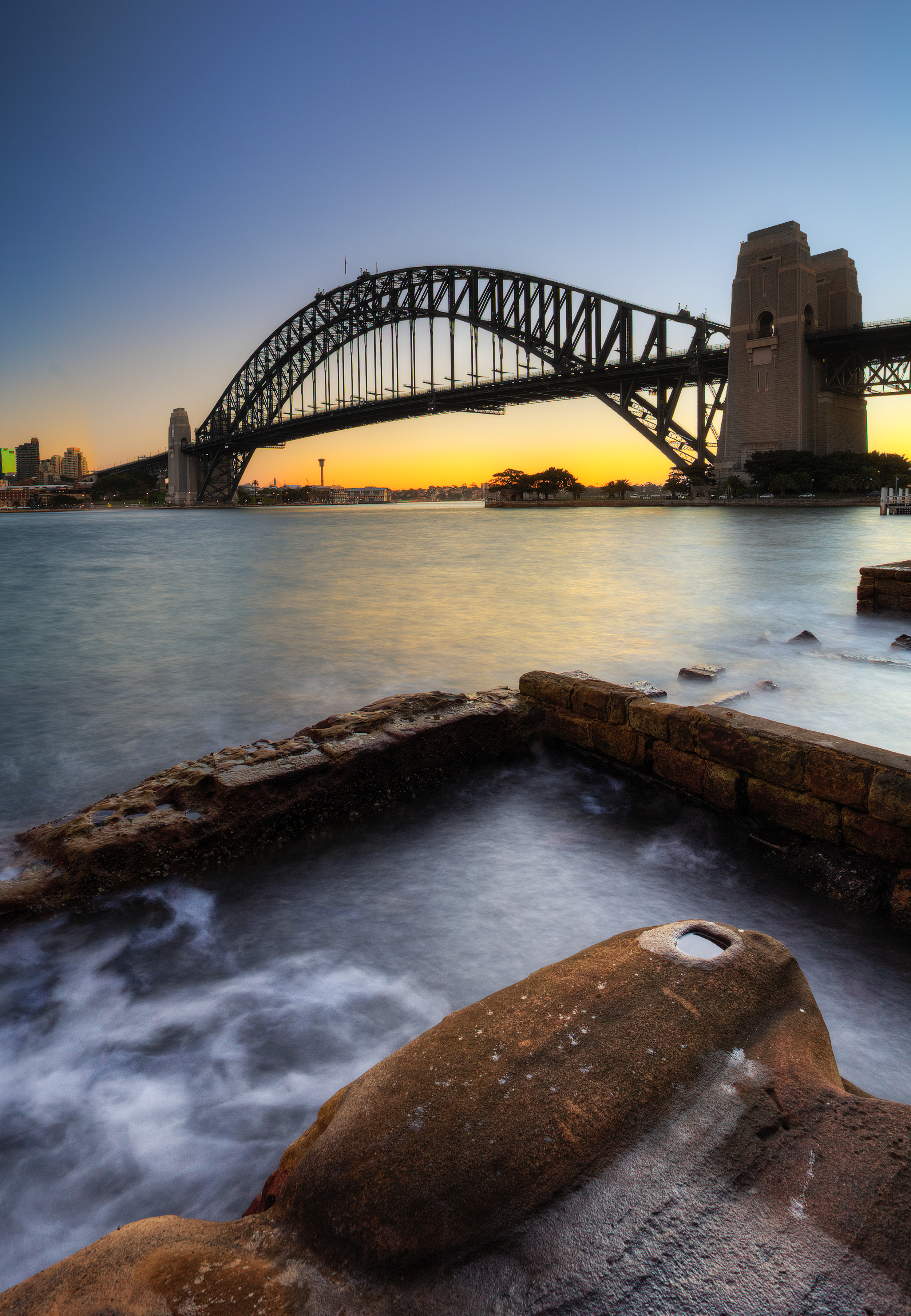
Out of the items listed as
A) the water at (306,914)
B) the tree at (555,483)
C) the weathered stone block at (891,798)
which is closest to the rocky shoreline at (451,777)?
the weathered stone block at (891,798)

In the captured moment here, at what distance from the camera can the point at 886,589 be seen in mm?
8117

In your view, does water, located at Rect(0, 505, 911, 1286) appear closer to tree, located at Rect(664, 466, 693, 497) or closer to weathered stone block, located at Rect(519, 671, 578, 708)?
weathered stone block, located at Rect(519, 671, 578, 708)

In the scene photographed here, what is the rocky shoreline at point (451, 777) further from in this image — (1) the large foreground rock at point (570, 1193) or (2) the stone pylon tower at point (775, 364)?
(2) the stone pylon tower at point (775, 364)

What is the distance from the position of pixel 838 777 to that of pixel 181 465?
76.7 metres

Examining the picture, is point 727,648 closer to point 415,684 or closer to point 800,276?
point 415,684

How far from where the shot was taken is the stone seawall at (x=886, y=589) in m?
7.90

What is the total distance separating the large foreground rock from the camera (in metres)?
0.86

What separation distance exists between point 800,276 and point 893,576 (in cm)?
4144

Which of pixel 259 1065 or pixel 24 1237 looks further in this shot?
pixel 259 1065

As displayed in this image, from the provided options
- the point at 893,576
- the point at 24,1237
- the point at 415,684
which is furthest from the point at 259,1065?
the point at 893,576

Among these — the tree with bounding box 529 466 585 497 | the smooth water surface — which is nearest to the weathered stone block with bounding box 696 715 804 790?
the smooth water surface

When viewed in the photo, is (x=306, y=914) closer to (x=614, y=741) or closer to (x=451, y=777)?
(x=451, y=777)

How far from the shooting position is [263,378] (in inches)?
2345

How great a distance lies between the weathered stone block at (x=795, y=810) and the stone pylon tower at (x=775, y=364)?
44.0m
